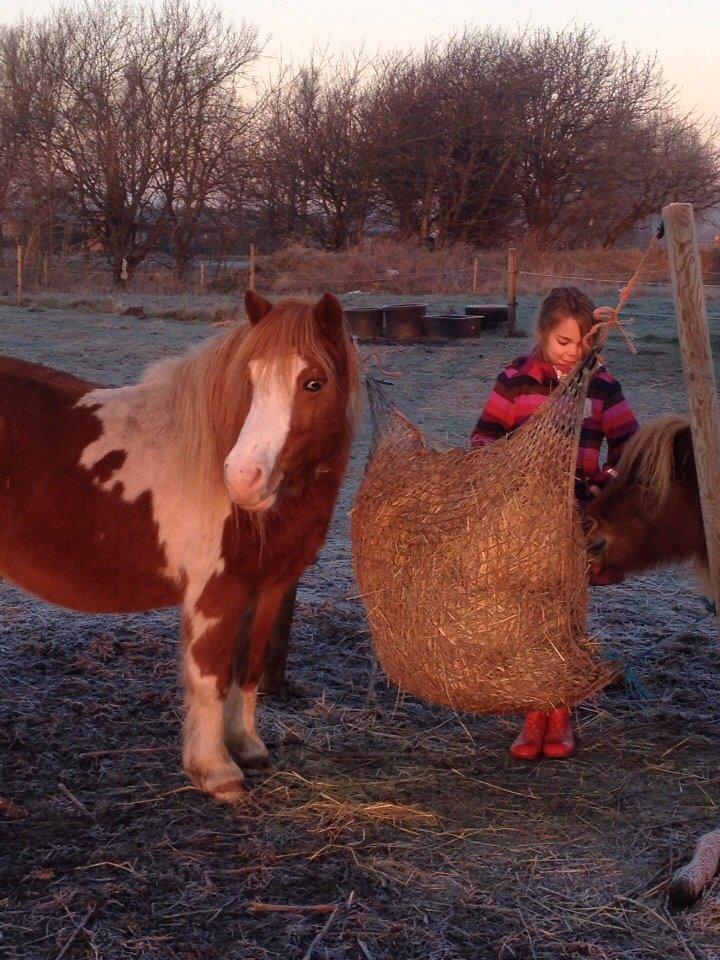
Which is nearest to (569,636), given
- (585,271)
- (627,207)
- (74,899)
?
(74,899)

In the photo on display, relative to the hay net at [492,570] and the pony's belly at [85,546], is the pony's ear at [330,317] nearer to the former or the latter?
the hay net at [492,570]

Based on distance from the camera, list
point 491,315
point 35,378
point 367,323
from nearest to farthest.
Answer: point 35,378 → point 367,323 → point 491,315

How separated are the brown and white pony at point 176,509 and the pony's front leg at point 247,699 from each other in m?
0.12

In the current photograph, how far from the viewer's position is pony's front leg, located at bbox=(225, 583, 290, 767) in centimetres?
335

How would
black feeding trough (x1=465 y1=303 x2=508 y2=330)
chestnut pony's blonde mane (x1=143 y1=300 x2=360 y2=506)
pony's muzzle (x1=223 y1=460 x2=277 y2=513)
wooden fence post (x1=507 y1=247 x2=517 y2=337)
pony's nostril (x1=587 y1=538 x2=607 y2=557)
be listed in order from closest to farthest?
pony's muzzle (x1=223 y1=460 x2=277 y2=513) < chestnut pony's blonde mane (x1=143 y1=300 x2=360 y2=506) < pony's nostril (x1=587 y1=538 x2=607 y2=557) < wooden fence post (x1=507 y1=247 x2=517 y2=337) < black feeding trough (x1=465 y1=303 x2=508 y2=330)

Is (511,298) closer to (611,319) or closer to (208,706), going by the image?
(611,319)

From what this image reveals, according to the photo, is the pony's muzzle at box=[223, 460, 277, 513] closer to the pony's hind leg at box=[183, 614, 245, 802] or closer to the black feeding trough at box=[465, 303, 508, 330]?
the pony's hind leg at box=[183, 614, 245, 802]

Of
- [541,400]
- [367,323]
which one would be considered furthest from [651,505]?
[367,323]

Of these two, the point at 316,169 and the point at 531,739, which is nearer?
the point at 531,739

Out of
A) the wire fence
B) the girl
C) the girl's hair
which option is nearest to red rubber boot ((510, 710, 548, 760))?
the girl

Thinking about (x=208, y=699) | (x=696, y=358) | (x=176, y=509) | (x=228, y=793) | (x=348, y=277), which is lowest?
(x=228, y=793)

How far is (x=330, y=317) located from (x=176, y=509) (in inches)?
32.2

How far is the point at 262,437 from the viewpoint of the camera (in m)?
2.71

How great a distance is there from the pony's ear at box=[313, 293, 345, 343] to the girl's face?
0.84m
